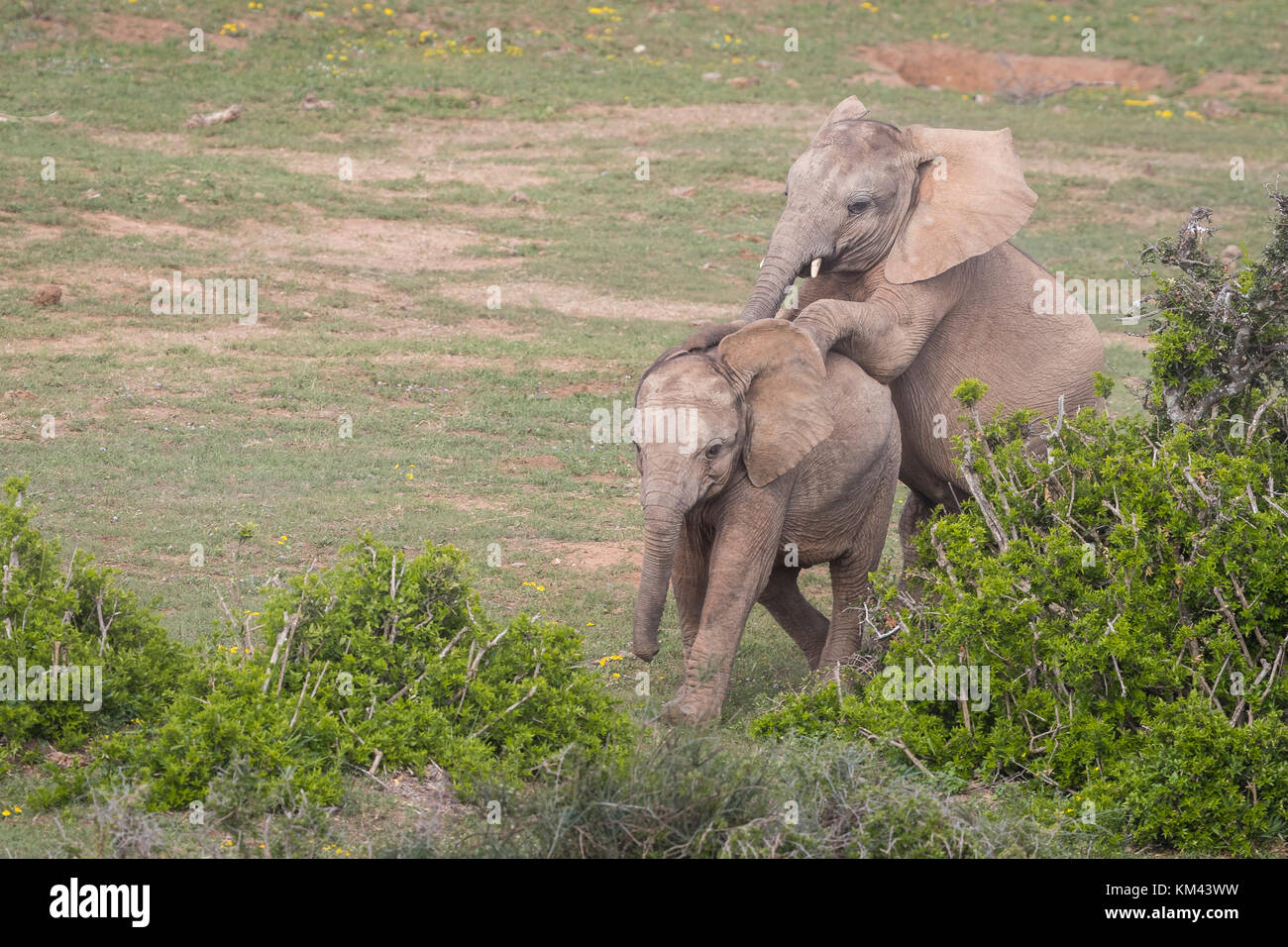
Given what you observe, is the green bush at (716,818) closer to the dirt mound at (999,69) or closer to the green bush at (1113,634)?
the green bush at (1113,634)

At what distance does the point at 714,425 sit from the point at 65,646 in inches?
119

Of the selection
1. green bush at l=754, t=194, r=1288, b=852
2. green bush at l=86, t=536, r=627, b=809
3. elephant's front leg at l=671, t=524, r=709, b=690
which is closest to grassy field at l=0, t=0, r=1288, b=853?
green bush at l=86, t=536, r=627, b=809

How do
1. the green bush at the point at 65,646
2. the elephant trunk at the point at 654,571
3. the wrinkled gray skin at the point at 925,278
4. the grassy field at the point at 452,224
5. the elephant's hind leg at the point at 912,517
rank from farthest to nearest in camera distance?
the grassy field at the point at 452,224 → the elephant's hind leg at the point at 912,517 → the wrinkled gray skin at the point at 925,278 → the elephant trunk at the point at 654,571 → the green bush at the point at 65,646

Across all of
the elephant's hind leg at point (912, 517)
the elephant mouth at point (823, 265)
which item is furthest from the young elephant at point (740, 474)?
the elephant's hind leg at point (912, 517)

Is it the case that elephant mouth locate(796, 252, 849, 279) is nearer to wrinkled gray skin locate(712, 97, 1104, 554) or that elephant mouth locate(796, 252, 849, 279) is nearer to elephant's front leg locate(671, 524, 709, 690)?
wrinkled gray skin locate(712, 97, 1104, 554)

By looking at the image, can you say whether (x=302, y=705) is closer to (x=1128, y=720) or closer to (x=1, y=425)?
(x=1128, y=720)

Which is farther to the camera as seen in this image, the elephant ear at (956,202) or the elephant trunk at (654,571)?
the elephant ear at (956,202)

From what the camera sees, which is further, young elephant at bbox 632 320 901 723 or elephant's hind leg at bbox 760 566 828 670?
elephant's hind leg at bbox 760 566 828 670

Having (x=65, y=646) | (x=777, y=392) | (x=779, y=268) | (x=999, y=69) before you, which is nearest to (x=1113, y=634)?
(x=777, y=392)

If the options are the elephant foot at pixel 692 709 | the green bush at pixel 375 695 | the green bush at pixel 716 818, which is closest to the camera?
the green bush at pixel 716 818

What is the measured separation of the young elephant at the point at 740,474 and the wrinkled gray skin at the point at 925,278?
1.24 feet

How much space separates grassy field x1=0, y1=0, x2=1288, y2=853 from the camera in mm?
10648

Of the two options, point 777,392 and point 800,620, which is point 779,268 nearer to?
point 777,392

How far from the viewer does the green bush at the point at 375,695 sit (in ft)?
19.8
